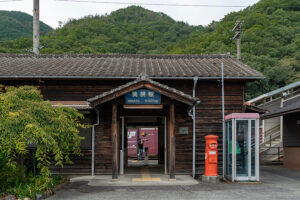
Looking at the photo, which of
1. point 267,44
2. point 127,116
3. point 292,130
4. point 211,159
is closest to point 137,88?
point 127,116

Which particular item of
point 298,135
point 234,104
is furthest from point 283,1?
point 234,104

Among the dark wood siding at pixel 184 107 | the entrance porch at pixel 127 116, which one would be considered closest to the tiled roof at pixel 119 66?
the dark wood siding at pixel 184 107

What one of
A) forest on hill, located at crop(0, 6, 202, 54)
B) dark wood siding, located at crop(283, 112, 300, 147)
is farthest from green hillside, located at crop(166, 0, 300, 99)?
dark wood siding, located at crop(283, 112, 300, 147)

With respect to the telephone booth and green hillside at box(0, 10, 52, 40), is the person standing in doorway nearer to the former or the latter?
the telephone booth

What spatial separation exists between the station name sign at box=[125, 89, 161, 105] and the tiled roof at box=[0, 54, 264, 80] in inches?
70.4

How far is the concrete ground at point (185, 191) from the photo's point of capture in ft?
29.0

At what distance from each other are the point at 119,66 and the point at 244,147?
248 inches

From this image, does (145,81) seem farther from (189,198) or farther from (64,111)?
(189,198)

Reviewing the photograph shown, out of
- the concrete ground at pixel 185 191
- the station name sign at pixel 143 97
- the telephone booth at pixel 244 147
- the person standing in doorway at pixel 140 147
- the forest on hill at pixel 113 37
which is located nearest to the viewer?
the concrete ground at pixel 185 191

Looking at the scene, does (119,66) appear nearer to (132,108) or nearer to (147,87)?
(132,108)

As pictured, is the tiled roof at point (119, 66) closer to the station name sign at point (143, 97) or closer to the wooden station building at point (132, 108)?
the wooden station building at point (132, 108)

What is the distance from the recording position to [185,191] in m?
9.59

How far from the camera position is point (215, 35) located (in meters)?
39.0

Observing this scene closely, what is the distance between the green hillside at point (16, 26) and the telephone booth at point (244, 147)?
4383cm
